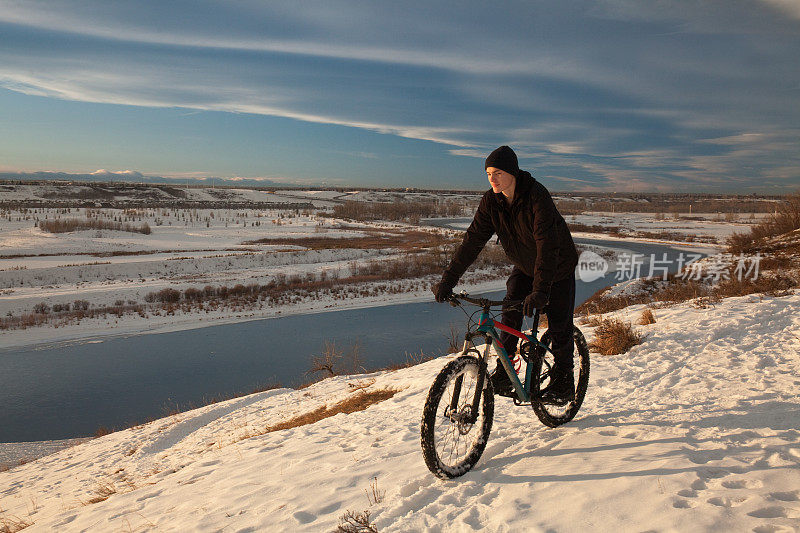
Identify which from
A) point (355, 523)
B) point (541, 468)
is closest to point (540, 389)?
point (541, 468)

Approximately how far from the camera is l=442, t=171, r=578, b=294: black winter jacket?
10.6 feet

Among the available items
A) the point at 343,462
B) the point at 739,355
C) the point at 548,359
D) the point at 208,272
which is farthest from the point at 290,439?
the point at 208,272

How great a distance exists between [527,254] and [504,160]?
753 millimetres

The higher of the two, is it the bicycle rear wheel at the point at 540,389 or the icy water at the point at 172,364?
the bicycle rear wheel at the point at 540,389

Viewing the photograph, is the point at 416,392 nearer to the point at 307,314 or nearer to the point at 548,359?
the point at 548,359

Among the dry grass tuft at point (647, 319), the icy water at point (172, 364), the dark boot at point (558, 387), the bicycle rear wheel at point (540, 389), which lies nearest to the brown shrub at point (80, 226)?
the icy water at point (172, 364)

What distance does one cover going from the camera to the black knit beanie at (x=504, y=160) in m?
3.17

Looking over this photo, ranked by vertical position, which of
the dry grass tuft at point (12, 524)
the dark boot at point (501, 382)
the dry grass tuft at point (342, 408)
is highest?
the dark boot at point (501, 382)

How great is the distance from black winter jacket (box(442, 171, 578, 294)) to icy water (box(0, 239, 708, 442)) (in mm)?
9595

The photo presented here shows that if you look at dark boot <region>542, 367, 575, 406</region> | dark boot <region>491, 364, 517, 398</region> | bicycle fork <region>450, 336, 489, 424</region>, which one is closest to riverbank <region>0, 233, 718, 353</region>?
dark boot <region>542, 367, 575, 406</region>

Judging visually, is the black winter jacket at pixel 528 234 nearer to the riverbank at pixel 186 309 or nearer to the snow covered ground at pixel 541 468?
the snow covered ground at pixel 541 468

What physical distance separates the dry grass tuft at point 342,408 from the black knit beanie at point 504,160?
461 centimetres

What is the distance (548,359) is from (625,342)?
3.37 meters

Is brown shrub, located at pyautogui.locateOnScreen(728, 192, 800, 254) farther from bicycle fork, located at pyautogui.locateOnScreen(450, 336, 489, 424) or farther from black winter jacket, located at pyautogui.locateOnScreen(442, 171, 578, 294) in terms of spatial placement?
bicycle fork, located at pyautogui.locateOnScreen(450, 336, 489, 424)
